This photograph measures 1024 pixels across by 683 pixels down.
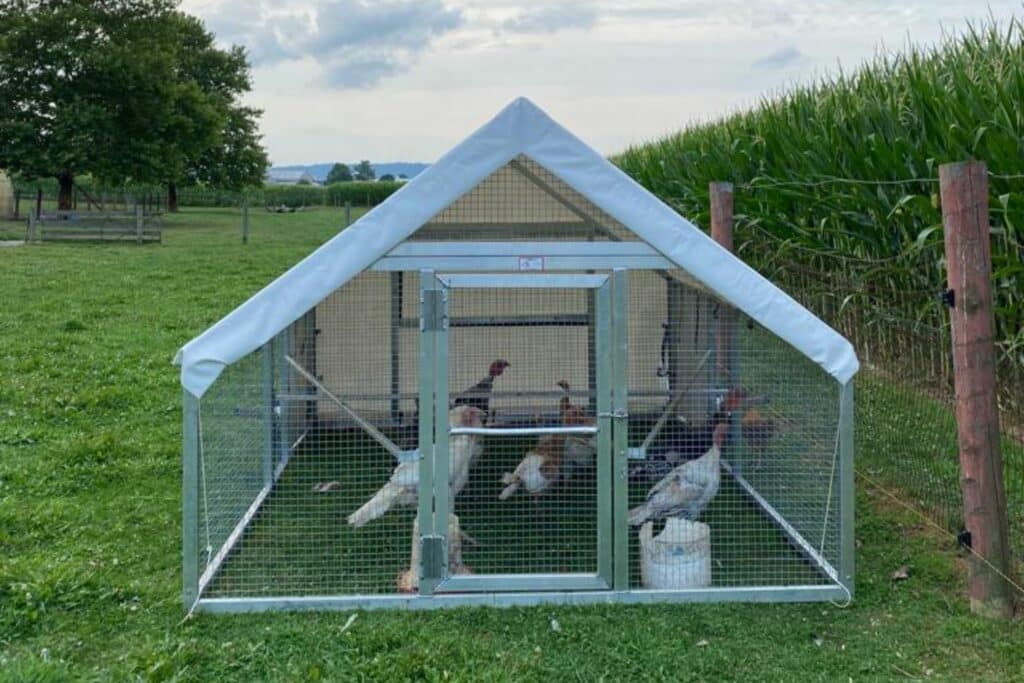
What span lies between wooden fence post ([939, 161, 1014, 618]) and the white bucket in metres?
1.05

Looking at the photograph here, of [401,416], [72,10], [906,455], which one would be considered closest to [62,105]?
[72,10]

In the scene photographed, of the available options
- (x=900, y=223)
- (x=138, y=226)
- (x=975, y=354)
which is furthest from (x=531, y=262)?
(x=138, y=226)

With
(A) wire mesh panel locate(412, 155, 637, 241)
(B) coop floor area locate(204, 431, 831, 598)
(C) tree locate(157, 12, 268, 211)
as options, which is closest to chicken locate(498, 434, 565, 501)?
(B) coop floor area locate(204, 431, 831, 598)

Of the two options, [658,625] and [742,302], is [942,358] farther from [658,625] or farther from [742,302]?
[658,625]

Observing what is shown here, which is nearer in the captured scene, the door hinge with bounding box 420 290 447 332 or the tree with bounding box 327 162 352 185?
the door hinge with bounding box 420 290 447 332

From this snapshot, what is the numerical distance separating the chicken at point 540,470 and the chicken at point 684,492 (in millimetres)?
515

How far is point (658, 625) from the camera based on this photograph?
377 cm

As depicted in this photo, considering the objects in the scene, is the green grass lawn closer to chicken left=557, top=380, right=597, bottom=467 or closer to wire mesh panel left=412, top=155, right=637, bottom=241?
chicken left=557, top=380, right=597, bottom=467

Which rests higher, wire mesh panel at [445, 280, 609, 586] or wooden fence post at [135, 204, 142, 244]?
wooden fence post at [135, 204, 142, 244]

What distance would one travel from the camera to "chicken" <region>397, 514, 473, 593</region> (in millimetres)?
4027

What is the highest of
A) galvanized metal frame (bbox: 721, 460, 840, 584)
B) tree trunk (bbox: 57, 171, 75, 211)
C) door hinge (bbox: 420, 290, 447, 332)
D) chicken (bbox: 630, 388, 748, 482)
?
tree trunk (bbox: 57, 171, 75, 211)

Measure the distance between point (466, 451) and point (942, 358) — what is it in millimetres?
2376

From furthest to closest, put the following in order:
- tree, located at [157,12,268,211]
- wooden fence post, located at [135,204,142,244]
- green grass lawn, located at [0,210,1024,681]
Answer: tree, located at [157,12,268,211] < wooden fence post, located at [135,204,142,244] < green grass lawn, located at [0,210,1024,681]

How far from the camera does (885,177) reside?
634 centimetres
